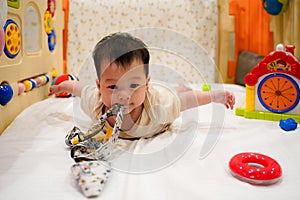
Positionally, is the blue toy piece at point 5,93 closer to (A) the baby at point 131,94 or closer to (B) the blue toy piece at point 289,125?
(A) the baby at point 131,94

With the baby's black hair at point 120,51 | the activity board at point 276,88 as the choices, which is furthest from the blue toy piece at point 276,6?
the baby's black hair at point 120,51

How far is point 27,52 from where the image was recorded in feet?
3.85

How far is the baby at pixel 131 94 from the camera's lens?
2.42 feet

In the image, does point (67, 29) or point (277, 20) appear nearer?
point (277, 20)

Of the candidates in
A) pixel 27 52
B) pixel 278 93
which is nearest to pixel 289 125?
pixel 278 93

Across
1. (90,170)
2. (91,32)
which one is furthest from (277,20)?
(90,170)

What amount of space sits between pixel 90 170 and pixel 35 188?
9cm

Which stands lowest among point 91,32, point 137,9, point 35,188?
point 35,188

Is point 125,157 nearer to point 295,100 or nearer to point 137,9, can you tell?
point 295,100

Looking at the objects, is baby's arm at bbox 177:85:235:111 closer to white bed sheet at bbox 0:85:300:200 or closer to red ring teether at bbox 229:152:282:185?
white bed sheet at bbox 0:85:300:200

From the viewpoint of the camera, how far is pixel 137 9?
1.80 meters

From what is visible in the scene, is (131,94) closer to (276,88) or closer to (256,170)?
(256,170)

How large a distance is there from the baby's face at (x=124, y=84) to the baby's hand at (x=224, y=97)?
254 mm

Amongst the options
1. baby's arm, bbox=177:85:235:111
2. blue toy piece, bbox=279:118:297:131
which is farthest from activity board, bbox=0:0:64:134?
blue toy piece, bbox=279:118:297:131
